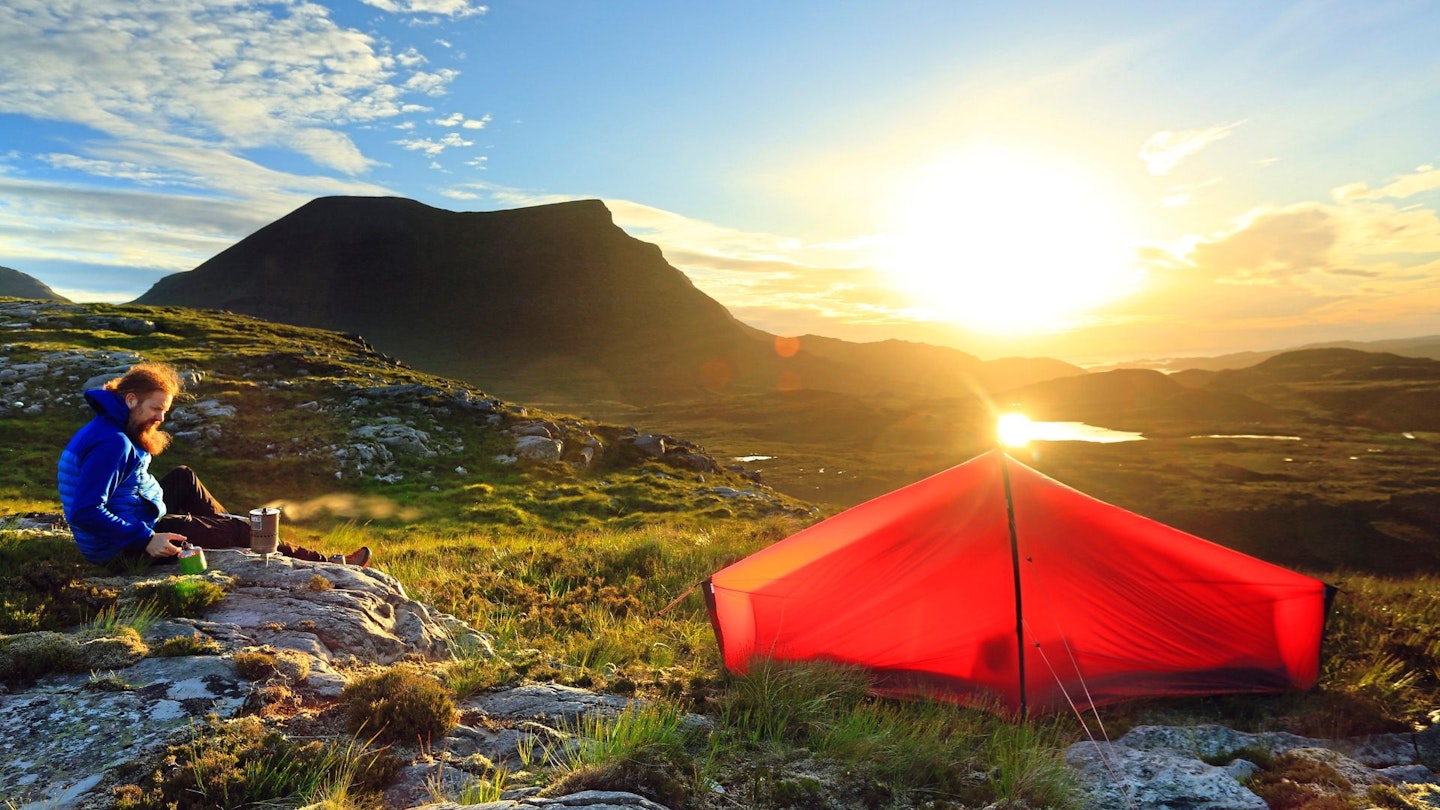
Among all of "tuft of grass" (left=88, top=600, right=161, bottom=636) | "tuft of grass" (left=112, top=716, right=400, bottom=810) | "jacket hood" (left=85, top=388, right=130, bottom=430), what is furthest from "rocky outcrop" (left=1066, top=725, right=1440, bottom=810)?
"jacket hood" (left=85, top=388, right=130, bottom=430)

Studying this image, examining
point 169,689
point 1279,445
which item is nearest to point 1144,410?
point 1279,445

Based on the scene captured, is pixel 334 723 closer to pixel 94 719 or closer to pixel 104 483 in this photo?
pixel 94 719

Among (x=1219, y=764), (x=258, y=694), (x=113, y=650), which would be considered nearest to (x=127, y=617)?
(x=113, y=650)

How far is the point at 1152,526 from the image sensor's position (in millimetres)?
7918

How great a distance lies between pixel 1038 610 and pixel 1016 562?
57 centimetres

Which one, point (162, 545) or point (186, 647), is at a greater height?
point (162, 545)

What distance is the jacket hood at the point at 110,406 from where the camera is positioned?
6.68 metres

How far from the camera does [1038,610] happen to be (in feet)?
24.6

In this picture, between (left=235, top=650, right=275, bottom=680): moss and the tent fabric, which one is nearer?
(left=235, top=650, right=275, bottom=680): moss

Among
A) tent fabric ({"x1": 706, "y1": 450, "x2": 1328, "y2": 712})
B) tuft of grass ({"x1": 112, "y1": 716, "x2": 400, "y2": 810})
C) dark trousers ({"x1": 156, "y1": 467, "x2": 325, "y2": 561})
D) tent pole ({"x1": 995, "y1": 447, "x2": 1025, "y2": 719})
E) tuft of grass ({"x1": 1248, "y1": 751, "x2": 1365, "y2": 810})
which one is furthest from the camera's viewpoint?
dark trousers ({"x1": 156, "y1": 467, "x2": 325, "y2": 561})

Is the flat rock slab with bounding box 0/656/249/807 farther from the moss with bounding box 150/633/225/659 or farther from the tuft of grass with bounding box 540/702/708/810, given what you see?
the tuft of grass with bounding box 540/702/708/810

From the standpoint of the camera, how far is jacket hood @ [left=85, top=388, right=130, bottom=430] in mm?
6676

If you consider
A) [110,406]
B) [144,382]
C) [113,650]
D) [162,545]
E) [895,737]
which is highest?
[144,382]

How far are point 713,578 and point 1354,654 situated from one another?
7298 mm
